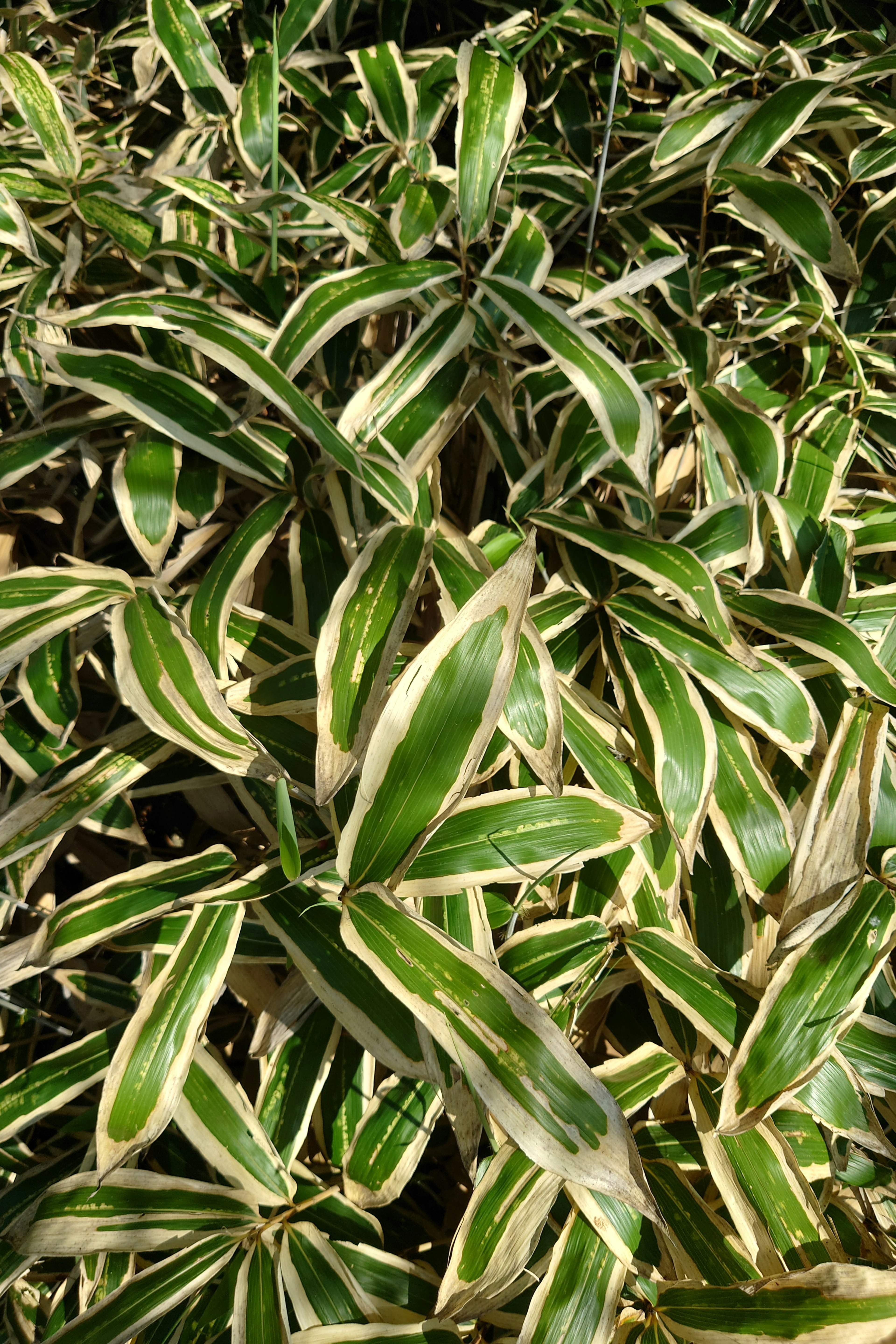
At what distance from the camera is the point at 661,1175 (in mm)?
688

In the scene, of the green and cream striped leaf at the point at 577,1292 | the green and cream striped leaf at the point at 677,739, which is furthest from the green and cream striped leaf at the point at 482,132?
the green and cream striped leaf at the point at 577,1292

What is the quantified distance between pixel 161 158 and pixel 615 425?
70cm

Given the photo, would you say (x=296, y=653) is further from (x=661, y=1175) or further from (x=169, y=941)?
(x=661, y=1175)

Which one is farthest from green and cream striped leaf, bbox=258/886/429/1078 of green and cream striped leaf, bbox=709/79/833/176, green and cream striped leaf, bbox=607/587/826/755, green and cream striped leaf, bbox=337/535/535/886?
green and cream striped leaf, bbox=709/79/833/176

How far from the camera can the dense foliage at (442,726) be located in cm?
59

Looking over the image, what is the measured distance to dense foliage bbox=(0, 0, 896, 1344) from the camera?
0.59 meters

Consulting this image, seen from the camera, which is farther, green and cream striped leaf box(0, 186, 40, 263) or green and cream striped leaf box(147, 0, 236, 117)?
green and cream striped leaf box(147, 0, 236, 117)

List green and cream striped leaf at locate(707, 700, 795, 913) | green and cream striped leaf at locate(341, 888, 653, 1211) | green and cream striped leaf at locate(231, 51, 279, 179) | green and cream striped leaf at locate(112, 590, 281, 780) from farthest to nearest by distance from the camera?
green and cream striped leaf at locate(231, 51, 279, 179) < green and cream striped leaf at locate(707, 700, 795, 913) < green and cream striped leaf at locate(112, 590, 281, 780) < green and cream striped leaf at locate(341, 888, 653, 1211)

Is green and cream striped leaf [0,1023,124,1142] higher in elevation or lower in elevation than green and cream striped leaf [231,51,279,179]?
lower

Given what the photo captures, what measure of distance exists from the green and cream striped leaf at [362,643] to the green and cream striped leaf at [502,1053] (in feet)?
0.28

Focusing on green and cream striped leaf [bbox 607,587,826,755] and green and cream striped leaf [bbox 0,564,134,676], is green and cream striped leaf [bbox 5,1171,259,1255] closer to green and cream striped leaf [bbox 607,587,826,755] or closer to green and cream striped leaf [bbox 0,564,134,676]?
green and cream striped leaf [bbox 0,564,134,676]

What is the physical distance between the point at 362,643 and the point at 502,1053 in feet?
0.86

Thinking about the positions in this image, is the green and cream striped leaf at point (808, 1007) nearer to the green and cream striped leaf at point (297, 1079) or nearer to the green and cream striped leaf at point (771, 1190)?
the green and cream striped leaf at point (771, 1190)

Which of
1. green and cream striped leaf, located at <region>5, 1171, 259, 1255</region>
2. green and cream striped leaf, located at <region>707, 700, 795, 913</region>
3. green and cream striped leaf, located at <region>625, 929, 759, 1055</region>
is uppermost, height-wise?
green and cream striped leaf, located at <region>707, 700, 795, 913</region>
